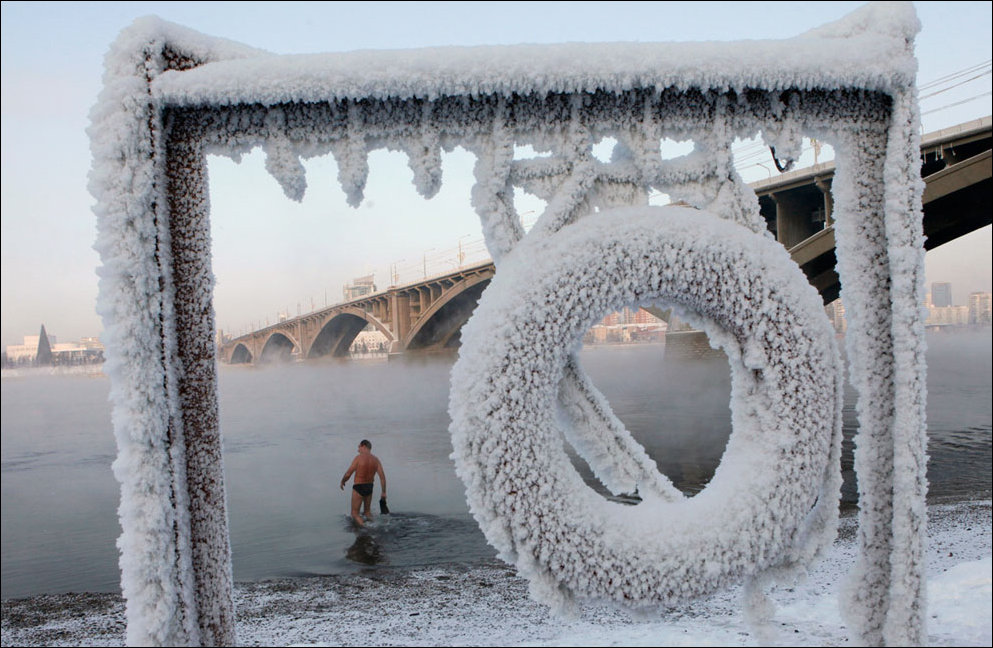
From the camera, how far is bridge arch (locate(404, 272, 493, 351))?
30.0 feet

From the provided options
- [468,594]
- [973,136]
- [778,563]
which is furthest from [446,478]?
[778,563]

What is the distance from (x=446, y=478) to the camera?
10031 mm

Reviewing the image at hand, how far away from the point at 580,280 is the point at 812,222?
719 centimetres

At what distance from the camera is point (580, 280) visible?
95 centimetres

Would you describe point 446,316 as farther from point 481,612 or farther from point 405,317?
point 481,612

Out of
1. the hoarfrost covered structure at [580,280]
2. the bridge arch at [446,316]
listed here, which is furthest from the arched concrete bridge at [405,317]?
the hoarfrost covered structure at [580,280]

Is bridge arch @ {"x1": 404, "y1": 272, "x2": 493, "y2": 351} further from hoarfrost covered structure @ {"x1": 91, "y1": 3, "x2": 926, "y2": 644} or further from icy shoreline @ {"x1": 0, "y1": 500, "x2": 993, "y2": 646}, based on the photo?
hoarfrost covered structure @ {"x1": 91, "y1": 3, "x2": 926, "y2": 644}

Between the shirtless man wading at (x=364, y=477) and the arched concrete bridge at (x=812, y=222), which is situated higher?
the arched concrete bridge at (x=812, y=222)

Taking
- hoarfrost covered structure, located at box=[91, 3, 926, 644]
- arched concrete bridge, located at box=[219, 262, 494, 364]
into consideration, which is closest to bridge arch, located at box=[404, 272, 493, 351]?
arched concrete bridge, located at box=[219, 262, 494, 364]

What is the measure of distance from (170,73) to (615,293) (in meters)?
0.77

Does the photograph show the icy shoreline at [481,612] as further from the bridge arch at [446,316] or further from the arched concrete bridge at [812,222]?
the bridge arch at [446,316]

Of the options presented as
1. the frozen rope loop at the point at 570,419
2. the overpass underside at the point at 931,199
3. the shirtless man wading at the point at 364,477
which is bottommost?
the shirtless man wading at the point at 364,477

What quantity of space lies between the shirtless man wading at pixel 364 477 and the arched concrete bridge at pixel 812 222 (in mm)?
1792

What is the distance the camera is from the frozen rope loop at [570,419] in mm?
938
